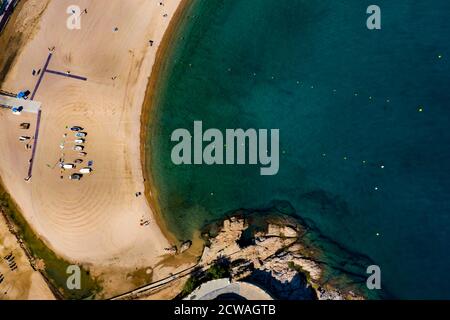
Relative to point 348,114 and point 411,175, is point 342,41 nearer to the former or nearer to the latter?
point 348,114

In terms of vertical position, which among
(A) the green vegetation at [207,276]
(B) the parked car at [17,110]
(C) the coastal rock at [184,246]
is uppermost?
(B) the parked car at [17,110]

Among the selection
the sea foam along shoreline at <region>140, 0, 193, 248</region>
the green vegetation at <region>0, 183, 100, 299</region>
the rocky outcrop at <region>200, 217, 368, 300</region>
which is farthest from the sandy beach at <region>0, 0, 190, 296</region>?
the rocky outcrop at <region>200, 217, 368, 300</region>

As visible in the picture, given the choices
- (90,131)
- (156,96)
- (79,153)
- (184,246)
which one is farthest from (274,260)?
(90,131)

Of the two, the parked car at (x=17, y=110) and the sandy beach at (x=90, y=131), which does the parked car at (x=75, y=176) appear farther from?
the parked car at (x=17, y=110)

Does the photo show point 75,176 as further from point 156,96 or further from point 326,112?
point 326,112

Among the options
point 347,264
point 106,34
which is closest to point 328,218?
point 347,264

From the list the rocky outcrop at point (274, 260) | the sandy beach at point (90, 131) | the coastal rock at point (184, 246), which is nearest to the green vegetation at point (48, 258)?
the sandy beach at point (90, 131)

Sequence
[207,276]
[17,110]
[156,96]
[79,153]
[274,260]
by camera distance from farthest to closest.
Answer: [156,96]
[17,110]
[79,153]
[274,260]
[207,276]
